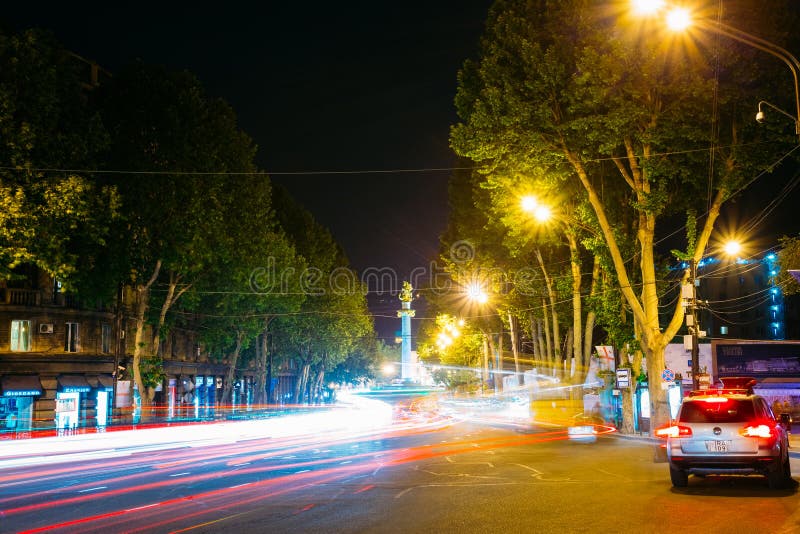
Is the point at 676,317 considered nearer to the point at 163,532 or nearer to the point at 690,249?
the point at 690,249

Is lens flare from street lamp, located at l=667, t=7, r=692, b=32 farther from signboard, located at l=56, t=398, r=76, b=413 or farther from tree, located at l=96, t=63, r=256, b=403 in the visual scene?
signboard, located at l=56, t=398, r=76, b=413

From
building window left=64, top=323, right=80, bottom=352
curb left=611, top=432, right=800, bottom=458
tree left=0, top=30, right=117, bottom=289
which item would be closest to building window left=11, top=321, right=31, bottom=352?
building window left=64, top=323, right=80, bottom=352

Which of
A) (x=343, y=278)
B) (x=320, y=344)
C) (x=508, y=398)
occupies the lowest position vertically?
(x=508, y=398)

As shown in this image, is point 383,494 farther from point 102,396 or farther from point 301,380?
point 301,380

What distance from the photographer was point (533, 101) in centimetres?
2786

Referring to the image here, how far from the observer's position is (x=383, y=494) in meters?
14.5

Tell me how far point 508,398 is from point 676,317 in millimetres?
44737

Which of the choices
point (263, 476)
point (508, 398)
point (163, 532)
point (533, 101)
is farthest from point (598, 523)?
point (508, 398)

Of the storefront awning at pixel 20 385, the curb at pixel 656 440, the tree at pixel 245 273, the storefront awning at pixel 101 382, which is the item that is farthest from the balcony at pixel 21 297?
the curb at pixel 656 440

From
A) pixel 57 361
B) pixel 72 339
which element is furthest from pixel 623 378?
pixel 72 339

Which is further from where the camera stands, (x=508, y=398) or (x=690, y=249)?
(x=508, y=398)

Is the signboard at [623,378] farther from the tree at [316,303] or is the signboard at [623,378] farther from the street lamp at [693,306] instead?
the tree at [316,303]

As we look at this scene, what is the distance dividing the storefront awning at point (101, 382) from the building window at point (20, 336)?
4.92 metres

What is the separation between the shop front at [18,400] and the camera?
1578 inches
